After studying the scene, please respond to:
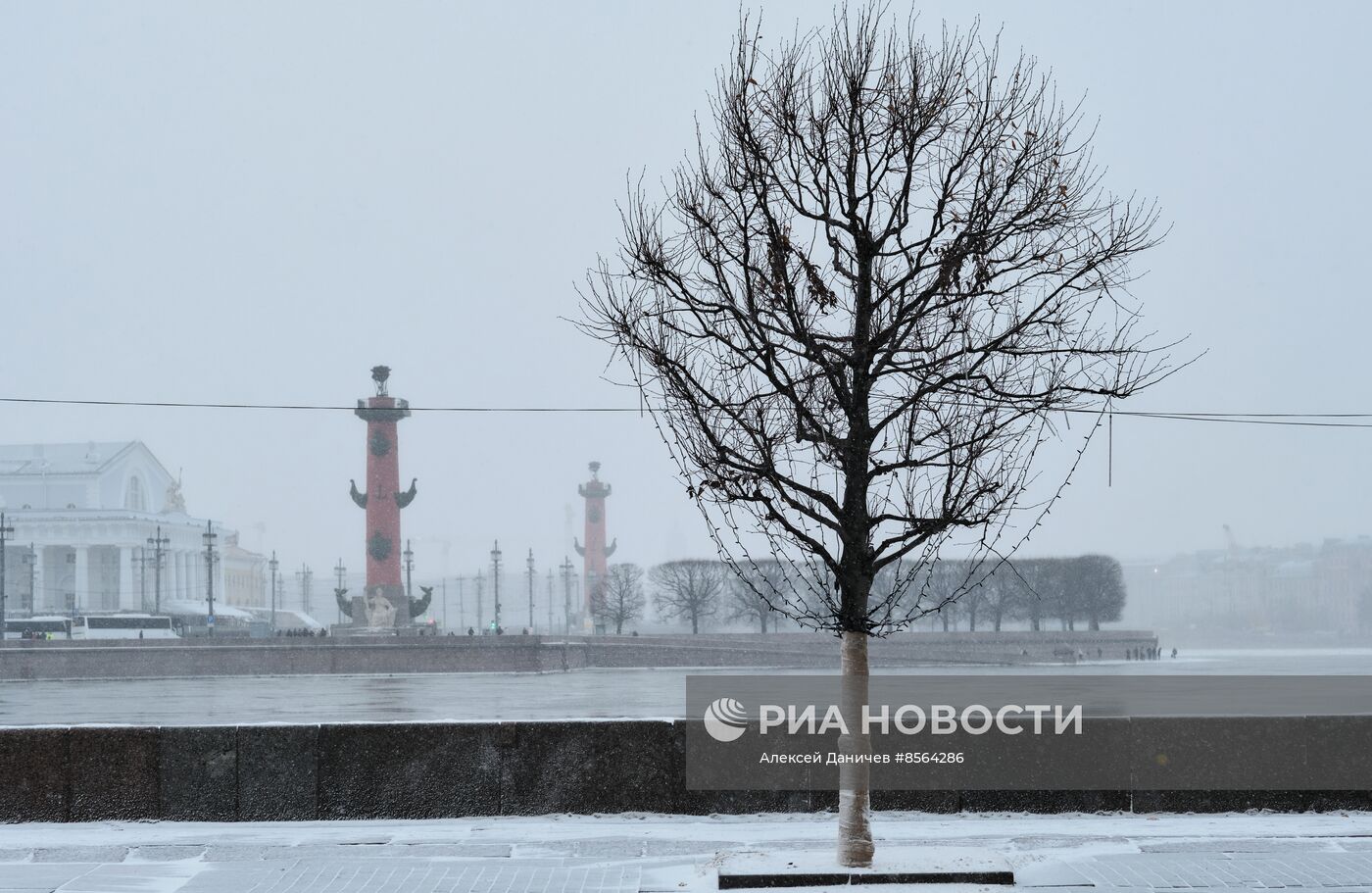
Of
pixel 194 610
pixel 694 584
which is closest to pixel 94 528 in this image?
pixel 194 610

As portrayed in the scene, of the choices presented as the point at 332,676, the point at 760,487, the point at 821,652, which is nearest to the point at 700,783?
the point at 760,487

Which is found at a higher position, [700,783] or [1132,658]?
[700,783]

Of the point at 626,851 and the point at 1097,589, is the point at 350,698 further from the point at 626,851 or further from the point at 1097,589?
the point at 1097,589

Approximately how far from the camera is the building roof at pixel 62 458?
403 feet

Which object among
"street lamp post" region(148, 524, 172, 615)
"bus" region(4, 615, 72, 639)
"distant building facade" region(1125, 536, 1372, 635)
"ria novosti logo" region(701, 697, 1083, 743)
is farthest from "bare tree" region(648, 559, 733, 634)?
"distant building facade" region(1125, 536, 1372, 635)

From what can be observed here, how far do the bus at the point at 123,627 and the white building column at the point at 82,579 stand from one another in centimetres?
3923

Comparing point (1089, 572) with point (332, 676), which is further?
point (1089, 572)

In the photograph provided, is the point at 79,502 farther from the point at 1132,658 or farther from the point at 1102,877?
the point at 1102,877

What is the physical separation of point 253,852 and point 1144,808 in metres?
6.92

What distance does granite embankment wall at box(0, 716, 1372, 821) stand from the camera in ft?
36.1

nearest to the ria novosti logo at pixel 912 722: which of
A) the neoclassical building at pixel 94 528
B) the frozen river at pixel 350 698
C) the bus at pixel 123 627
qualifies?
the frozen river at pixel 350 698

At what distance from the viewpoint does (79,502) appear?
12106cm

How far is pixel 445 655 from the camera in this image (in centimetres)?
6197

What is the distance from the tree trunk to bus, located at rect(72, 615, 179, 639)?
70976mm
